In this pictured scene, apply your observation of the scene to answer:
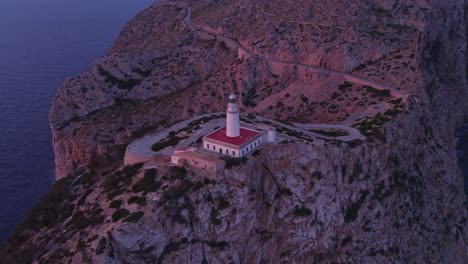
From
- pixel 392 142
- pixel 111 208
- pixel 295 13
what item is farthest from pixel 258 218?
pixel 295 13

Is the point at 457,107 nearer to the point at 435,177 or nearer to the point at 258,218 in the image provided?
the point at 435,177

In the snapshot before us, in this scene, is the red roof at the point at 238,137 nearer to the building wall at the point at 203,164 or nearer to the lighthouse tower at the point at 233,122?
the lighthouse tower at the point at 233,122

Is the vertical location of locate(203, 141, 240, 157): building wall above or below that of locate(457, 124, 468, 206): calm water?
above

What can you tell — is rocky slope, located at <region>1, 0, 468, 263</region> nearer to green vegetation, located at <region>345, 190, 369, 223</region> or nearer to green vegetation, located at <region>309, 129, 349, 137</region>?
green vegetation, located at <region>345, 190, 369, 223</region>

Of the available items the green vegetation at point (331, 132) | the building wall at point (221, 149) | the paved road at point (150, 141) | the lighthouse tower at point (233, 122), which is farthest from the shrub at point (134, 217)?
the green vegetation at point (331, 132)

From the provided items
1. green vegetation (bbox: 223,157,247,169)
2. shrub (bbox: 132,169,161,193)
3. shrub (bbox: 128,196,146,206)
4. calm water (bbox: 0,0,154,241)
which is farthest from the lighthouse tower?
calm water (bbox: 0,0,154,241)

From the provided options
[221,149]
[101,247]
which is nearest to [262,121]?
[221,149]
